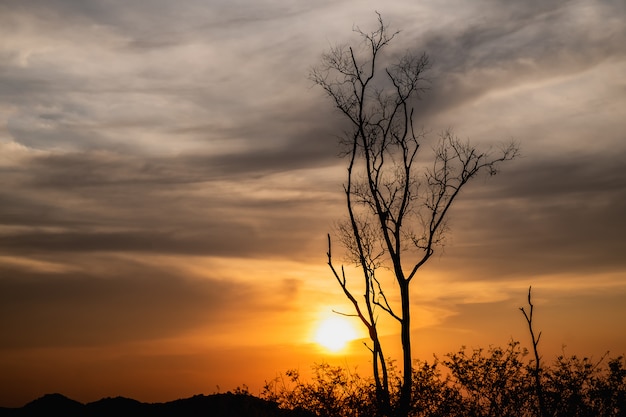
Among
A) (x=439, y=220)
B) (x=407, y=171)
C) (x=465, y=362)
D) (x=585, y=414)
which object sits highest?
(x=407, y=171)

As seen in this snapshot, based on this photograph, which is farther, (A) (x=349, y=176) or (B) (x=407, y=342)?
(A) (x=349, y=176)

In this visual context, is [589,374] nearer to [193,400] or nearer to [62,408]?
[193,400]

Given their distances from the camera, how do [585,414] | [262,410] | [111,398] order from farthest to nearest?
[111,398] → [262,410] → [585,414]

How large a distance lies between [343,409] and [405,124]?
10686 millimetres

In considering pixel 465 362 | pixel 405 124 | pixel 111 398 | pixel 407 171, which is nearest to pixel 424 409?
pixel 465 362

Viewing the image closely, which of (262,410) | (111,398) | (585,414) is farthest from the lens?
(111,398)

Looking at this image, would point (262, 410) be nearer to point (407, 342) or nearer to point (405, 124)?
point (407, 342)

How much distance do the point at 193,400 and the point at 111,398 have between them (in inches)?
132

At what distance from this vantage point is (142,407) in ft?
99.2

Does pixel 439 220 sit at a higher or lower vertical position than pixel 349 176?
lower

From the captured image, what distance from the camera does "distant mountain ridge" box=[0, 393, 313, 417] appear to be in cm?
2953

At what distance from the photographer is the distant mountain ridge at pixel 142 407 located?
2953cm

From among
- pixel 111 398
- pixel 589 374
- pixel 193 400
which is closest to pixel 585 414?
pixel 589 374

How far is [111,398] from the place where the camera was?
3084cm
